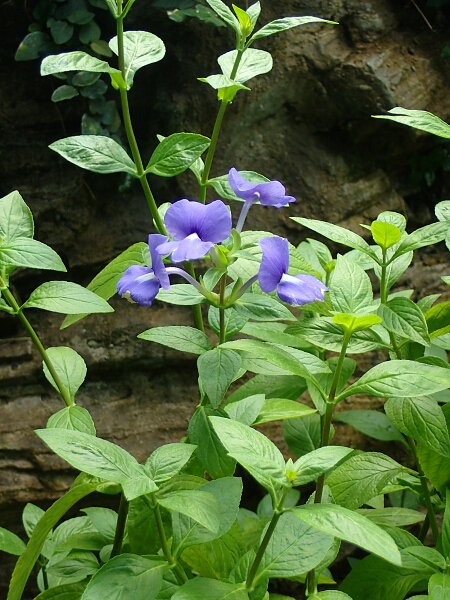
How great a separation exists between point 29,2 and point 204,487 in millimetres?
1796

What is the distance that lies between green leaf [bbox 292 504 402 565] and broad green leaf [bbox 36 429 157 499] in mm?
197

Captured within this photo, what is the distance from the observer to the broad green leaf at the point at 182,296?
91 cm

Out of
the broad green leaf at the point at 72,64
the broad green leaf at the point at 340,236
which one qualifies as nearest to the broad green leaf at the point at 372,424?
the broad green leaf at the point at 340,236

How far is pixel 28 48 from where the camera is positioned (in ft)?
6.07

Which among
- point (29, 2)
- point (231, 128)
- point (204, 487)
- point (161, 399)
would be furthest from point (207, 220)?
point (29, 2)

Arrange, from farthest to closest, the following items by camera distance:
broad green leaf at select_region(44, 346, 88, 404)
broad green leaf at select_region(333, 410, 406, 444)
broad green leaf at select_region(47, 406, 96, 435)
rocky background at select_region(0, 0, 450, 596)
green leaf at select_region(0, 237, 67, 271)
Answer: rocky background at select_region(0, 0, 450, 596) → broad green leaf at select_region(333, 410, 406, 444) → broad green leaf at select_region(44, 346, 88, 404) → broad green leaf at select_region(47, 406, 96, 435) → green leaf at select_region(0, 237, 67, 271)

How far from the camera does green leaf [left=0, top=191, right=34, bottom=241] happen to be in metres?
1.03

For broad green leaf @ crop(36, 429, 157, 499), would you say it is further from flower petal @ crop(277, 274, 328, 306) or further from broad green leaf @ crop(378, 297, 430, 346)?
broad green leaf @ crop(378, 297, 430, 346)

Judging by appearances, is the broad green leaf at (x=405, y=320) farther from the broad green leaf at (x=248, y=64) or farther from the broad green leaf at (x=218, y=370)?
the broad green leaf at (x=248, y=64)

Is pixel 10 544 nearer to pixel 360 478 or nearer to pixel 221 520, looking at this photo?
pixel 221 520

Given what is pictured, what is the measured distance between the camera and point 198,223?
819 millimetres

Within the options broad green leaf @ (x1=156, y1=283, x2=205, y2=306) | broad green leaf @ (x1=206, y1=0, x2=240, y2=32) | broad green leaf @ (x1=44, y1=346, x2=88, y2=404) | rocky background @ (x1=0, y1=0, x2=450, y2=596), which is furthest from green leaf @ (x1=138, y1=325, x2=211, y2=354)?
rocky background @ (x1=0, y1=0, x2=450, y2=596)

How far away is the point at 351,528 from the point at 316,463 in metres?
0.11

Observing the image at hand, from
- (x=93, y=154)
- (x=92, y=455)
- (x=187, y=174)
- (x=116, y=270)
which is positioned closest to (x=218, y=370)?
(x=92, y=455)
